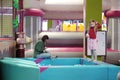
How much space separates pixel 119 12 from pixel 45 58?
4.95 m

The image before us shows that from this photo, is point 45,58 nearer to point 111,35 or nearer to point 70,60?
point 70,60

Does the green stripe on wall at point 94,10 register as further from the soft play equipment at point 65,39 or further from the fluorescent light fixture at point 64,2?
the fluorescent light fixture at point 64,2

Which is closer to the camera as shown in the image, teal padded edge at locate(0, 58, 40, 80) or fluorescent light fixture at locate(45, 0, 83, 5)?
teal padded edge at locate(0, 58, 40, 80)

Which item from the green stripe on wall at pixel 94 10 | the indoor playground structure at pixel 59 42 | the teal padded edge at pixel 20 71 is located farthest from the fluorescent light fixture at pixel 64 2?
the teal padded edge at pixel 20 71

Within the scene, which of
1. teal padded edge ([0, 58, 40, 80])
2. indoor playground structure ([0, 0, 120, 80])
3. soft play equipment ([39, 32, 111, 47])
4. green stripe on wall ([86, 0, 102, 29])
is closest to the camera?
teal padded edge ([0, 58, 40, 80])

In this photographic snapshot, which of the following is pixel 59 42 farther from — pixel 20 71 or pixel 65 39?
pixel 20 71

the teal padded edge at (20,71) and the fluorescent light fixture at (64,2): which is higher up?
the fluorescent light fixture at (64,2)

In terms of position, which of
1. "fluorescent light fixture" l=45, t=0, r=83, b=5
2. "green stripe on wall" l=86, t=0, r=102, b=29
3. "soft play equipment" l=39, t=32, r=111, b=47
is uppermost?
"fluorescent light fixture" l=45, t=0, r=83, b=5

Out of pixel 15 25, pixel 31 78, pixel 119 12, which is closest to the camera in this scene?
pixel 31 78

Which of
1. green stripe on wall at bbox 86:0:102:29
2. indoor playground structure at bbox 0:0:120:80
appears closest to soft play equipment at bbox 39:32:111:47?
indoor playground structure at bbox 0:0:120:80

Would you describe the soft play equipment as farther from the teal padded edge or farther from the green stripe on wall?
the teal padded edge

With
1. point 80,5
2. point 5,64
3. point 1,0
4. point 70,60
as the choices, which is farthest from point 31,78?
point 80,5

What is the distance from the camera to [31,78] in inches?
87.0

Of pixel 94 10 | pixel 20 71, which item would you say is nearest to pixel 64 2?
pixel 94 10
